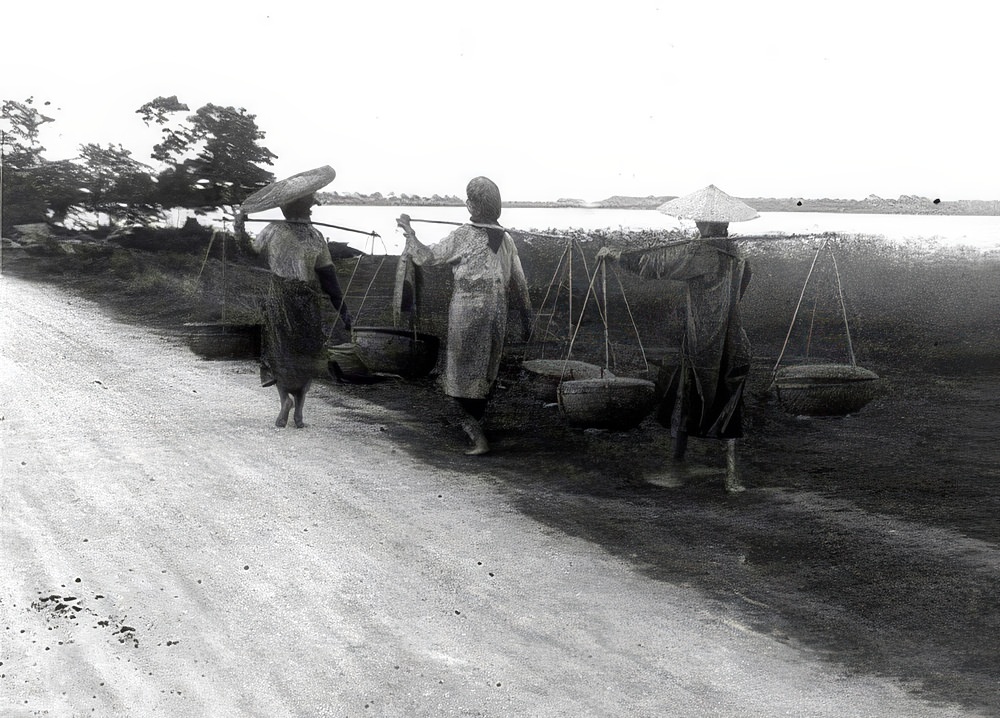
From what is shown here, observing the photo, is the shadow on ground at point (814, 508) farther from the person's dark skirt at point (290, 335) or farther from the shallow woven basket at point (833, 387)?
the person's dark skirt at point (290, 335)

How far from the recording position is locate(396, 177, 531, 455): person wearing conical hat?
10.4ft

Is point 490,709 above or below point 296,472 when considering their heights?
below

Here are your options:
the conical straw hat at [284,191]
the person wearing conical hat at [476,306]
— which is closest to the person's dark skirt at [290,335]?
the conical straw hat at [284,191]

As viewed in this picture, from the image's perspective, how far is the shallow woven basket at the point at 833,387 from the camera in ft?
9.41

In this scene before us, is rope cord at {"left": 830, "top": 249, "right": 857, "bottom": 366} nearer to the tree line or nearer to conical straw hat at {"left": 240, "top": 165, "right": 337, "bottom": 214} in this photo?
conical straw hat at {"left": 240, "top": 165, "right": 337, "bottom": 214}

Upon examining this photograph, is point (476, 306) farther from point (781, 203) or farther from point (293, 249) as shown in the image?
point (781, 203)

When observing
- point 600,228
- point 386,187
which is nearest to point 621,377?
point 600,228

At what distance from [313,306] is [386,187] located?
0.51m

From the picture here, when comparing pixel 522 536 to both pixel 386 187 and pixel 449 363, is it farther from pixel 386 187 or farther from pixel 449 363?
pixel 386 187

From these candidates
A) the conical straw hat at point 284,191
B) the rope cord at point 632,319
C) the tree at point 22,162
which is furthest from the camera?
the rope cord at point 632,319

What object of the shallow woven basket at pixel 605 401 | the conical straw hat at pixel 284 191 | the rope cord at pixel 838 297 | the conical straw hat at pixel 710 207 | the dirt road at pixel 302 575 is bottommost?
the dirt road at pixel 302 575

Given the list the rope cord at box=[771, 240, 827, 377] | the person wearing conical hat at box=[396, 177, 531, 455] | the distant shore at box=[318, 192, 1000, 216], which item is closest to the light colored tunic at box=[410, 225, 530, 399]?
the person wearing conical hat at box=[396, 177, 531, 455]

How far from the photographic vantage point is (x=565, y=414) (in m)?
3.09

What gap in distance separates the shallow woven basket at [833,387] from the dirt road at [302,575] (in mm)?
358
